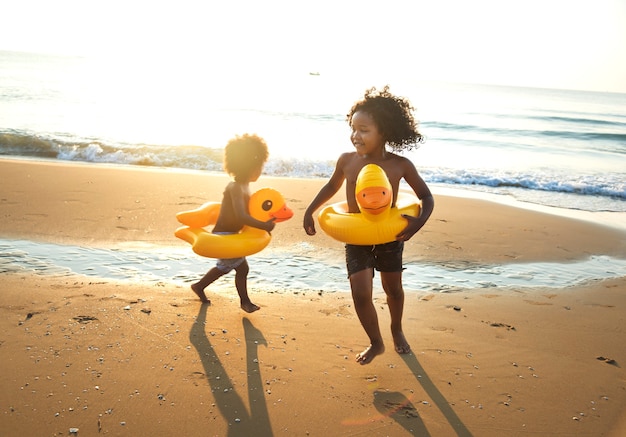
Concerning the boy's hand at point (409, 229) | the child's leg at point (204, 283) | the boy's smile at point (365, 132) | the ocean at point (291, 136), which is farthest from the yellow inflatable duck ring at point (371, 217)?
the ocean at point (291, 136)

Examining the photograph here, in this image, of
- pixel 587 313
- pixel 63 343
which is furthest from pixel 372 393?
pixel 587 313

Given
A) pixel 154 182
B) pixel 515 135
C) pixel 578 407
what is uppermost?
pixel 515 135

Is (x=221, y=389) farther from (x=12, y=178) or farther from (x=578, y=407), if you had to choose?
(x=12, y=178)

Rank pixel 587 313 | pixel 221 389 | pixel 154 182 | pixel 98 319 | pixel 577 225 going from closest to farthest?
pixel 221 389
pixel 98 319
pixel 587 313
pixel 577 225
pixel 154 182

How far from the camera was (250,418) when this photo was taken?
2.67 meters

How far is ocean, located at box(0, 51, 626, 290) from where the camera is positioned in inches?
496

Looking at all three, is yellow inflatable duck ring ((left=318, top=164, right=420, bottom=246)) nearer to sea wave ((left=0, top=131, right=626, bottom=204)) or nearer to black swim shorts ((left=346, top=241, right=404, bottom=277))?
black swim shorts ((left=346, top=241, right=404, bottom=277))

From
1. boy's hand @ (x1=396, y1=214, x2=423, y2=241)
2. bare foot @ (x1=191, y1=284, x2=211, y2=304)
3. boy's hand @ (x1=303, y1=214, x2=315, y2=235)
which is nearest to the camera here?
boy's hand @ (x1=396, y1=214, x2=423, y2=241)

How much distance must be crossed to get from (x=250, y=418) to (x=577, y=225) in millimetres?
6782

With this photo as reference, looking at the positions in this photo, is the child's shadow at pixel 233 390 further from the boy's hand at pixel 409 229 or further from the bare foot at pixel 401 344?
the boy's hand at pixel 409 229

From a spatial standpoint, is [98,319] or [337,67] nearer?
[98,319]

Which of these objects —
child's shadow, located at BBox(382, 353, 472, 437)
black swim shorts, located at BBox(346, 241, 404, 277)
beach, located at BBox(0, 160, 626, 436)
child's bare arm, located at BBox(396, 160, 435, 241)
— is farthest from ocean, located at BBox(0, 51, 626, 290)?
child's shadow, located at BBox(382, 353, 472, 437)

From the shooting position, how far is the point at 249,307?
4.02m

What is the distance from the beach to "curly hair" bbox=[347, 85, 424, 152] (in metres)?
1.34
